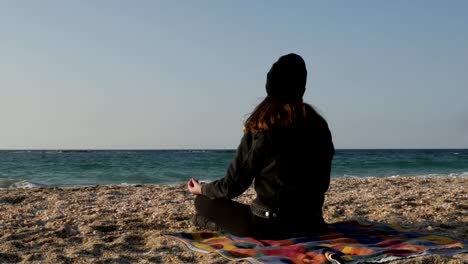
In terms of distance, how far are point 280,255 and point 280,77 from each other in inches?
56.0

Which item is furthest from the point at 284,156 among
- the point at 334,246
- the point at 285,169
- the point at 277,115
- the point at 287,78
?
the point at 334,246

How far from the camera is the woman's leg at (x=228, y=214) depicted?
4707mm

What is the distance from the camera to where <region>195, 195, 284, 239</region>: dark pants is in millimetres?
4504

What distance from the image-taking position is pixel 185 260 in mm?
4340

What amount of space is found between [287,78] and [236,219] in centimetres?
150

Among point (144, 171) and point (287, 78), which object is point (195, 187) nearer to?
point (287, 78)

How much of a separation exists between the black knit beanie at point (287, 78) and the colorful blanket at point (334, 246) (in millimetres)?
1234

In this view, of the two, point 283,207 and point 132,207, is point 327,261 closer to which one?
point 283,207

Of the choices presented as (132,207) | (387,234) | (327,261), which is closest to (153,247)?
(327,261)

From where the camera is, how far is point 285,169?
4141 mm

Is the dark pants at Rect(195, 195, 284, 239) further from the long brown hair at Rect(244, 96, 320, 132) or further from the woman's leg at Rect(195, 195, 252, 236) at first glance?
the long brown hair at Rect(244, 96, 320, 132)

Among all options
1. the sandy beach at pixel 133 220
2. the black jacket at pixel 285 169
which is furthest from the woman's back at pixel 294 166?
the sandy beach at pixel 133 220

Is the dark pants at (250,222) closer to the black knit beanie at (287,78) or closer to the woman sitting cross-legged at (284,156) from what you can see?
the woman sitting cross-legged at (284,156)

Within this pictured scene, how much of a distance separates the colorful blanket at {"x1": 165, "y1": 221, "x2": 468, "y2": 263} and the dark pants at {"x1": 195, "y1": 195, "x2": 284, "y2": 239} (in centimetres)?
7
